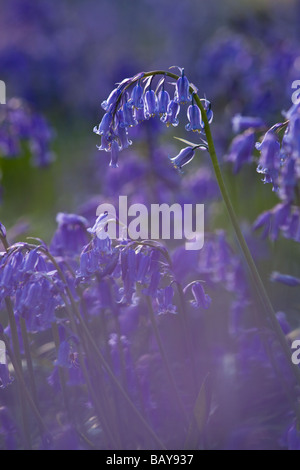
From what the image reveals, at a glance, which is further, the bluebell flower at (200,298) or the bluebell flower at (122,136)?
the bluebell flower at (200,298)

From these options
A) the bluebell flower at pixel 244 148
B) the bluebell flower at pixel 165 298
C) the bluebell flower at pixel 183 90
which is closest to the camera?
the bluebell flower at pixel 183 90

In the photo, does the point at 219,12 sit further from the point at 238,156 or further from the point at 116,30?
the point at 238,156

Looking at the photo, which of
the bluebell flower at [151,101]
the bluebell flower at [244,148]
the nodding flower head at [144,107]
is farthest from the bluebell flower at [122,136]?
the bluebell flower at [244,148]

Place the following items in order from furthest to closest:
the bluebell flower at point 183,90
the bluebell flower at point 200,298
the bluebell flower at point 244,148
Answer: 1. the bluebell flower at point 244,148
2. the bluebell flower at point 200,298
3. the bluebell flower at point 183,90

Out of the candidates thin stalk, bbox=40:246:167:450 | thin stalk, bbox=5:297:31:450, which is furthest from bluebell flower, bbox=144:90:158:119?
thin stalk, bbox=5:297:31:450

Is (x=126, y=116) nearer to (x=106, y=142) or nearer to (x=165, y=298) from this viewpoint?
(x=106, y=142)

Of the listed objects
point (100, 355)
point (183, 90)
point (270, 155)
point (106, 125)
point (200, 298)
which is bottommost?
point (100, 355)

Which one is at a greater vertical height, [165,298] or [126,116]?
[126,116]

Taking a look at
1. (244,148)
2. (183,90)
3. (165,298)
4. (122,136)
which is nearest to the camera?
(183,90)

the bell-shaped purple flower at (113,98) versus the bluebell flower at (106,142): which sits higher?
the bell-shaped purple flower at (113,98)

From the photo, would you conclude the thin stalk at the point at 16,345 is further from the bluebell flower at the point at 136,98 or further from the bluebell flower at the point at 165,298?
the bluebell flower at the point at 136,98

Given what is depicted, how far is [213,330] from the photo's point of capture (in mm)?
3822

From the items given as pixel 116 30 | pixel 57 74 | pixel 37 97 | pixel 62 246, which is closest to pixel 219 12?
pixel 116 30

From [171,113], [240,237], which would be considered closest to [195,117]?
[171,113]
